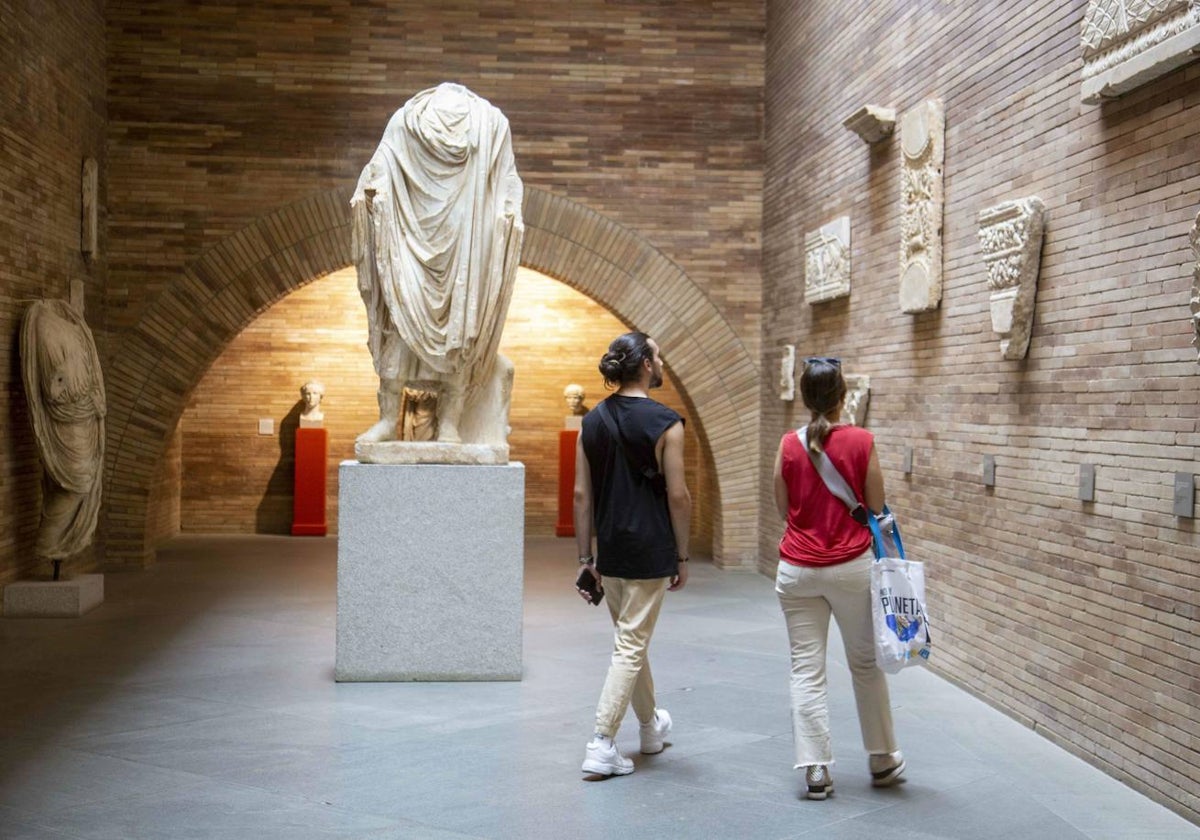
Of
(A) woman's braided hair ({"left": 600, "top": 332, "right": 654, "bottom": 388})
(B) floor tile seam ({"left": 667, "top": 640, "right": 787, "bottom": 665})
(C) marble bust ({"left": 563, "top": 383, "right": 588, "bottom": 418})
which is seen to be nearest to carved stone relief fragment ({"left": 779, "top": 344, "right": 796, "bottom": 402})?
(B) floor tile seam ({"left": 667, "top": 640, "right": 787, "bottom": 665})

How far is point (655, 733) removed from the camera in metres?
4.93

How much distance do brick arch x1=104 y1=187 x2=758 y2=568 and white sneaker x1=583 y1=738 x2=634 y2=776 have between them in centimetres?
597

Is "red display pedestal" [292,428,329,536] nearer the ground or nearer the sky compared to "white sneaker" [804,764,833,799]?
nearer the sky

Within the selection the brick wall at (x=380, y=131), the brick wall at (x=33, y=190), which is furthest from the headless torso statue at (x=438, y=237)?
the brick wall at (x=380, y=131)

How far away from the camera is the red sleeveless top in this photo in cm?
429

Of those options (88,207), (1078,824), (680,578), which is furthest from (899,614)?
(88,207)

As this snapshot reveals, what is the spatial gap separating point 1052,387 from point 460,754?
2.91 m

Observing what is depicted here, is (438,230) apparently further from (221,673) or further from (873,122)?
(873,122)

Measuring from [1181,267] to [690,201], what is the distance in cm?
644

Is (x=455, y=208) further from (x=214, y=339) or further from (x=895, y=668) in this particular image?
(x=214, y=339)

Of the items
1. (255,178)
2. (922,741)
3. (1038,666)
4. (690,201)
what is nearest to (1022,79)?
(1038,666)

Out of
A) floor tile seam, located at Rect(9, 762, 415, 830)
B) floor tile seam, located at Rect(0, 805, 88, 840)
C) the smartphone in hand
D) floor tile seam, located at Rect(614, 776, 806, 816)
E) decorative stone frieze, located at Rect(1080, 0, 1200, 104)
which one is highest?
decorative stone frieze, located at Rect(1080, 0, 1200, 104)

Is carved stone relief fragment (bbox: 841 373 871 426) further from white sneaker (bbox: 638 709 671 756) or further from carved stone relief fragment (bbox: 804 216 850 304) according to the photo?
white sneaker (bbox: 638 709 671 756)

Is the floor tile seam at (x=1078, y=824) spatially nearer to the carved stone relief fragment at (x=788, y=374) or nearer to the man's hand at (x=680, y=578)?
the man's hand at (x=680, y=578)
